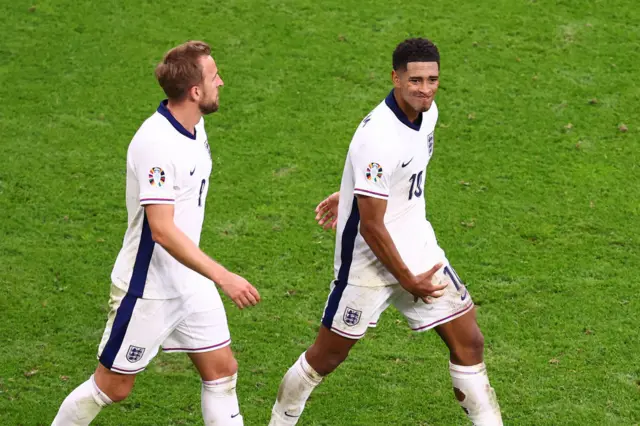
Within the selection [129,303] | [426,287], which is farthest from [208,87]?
[426,287]

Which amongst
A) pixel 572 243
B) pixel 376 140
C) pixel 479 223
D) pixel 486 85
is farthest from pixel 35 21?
pixel 376 140

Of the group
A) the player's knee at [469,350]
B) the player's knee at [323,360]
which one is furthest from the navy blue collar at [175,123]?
the player's knee at [469,350]

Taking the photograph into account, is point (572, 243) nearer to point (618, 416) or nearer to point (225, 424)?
point (618, 416)

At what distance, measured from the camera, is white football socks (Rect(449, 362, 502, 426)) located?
5949 mm

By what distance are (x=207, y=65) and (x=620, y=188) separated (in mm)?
4644

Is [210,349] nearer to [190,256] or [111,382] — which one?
[111,382]

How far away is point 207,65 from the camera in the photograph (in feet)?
18.1

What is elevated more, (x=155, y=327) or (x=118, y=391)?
(x=155, y=327)

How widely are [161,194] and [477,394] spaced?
6.66 feet

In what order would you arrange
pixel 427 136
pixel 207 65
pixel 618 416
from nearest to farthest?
pixel 207 65 < pixel 427 136 < pixel 618 416

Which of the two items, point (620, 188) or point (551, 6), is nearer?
point (620, 188)

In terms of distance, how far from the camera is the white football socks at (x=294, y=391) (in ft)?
19.9

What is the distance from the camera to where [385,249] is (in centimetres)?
562

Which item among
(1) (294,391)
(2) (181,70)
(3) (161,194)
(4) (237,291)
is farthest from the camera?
(1) (294,391)
